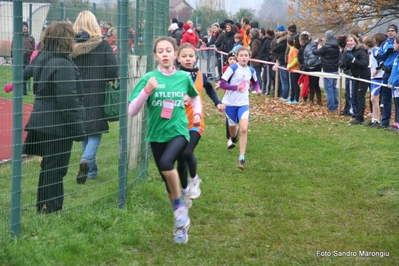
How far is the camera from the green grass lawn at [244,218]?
6.08m

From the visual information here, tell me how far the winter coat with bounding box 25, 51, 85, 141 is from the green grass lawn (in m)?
0.65

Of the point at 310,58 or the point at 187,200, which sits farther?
the point at 310,58

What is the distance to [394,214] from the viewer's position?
7.94 metres

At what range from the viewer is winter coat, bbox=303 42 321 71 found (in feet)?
61.5

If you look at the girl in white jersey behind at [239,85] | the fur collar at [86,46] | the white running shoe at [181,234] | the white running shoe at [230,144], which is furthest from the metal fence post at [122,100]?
the white running shoe at [230,144]

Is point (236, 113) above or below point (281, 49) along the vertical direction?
below

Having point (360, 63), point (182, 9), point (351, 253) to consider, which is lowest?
point (351, 253)

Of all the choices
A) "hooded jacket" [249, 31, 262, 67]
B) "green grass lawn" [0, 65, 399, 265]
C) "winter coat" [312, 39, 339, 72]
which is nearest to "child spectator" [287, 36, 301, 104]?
"winter coat" [312, 39, 339, 72]

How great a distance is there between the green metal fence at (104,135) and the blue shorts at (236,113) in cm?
176

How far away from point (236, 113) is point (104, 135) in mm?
2611

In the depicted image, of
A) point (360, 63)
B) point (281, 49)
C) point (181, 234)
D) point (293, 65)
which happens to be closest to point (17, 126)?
point (181, 234)

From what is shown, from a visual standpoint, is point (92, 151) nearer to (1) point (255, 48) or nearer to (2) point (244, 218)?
(2) point (244, 218)

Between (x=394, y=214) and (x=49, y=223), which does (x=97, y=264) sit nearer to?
(x=49, y=223)

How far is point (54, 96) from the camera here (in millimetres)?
6520
